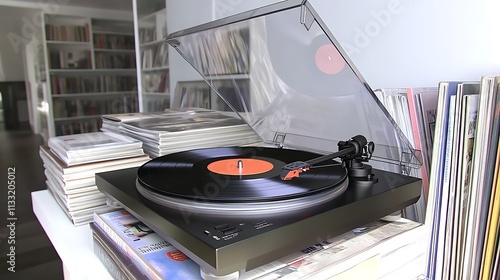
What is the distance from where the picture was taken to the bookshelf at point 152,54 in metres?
3.01

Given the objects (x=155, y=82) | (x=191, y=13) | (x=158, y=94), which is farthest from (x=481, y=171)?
(x=155, y=82)

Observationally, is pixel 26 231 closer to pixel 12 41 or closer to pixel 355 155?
A: pixel 355 155

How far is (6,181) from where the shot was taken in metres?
3.93

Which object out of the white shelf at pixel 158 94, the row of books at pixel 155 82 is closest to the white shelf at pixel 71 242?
the white shelf at pixel 158 94

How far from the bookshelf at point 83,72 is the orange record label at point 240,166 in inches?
183

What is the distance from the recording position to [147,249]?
1.78 ft

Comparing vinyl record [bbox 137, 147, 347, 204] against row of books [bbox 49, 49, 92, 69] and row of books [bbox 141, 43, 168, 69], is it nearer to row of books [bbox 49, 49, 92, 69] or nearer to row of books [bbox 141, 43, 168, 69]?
row of books [bbox 141, 43, 168, 69]

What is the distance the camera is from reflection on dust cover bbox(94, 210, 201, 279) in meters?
0.48

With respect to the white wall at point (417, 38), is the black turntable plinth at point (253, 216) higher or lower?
lower

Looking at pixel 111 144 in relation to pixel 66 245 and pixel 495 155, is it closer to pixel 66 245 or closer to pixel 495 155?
pixel 66 245

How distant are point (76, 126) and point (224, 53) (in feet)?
17.7

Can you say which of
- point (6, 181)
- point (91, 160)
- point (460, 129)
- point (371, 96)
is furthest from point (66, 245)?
point (6, 181)

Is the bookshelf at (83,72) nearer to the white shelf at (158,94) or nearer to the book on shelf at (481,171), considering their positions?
the white shelf at (158,94)

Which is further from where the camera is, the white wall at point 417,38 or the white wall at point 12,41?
the white wall at point 12,41
